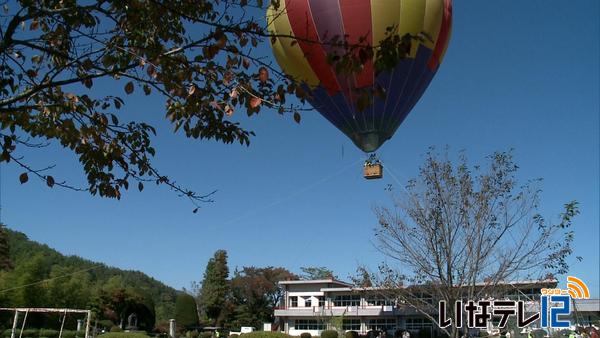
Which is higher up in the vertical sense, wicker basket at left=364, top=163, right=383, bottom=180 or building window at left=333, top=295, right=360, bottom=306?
wicker basket at left=364, top=163, right=383, bottom=180

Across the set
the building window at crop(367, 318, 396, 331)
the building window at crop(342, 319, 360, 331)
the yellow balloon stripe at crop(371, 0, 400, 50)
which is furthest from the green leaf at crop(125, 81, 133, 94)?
the building window at crop(342, 319, 360, 331)

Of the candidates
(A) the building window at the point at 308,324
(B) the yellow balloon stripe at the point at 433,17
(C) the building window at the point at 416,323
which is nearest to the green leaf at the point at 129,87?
(B) the yellow balloon stripe at the point at 433,17

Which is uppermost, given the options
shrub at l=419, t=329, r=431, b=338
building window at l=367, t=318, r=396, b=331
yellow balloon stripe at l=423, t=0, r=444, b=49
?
yellow balloon stripe at l=423, t=0, r=444, b=49

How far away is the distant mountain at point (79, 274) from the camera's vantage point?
161 ft

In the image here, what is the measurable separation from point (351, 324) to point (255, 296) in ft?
53.2

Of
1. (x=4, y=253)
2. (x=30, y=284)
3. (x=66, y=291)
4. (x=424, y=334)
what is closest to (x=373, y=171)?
(x=424, y=334)

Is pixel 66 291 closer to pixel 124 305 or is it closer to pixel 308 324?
pixel 124 305

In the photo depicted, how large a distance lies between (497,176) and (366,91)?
18.2 metres

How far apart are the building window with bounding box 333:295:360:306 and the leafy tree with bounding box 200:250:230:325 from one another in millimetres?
16163

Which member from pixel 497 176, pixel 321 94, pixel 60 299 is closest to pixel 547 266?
pixel 497 176

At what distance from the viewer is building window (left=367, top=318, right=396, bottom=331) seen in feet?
178

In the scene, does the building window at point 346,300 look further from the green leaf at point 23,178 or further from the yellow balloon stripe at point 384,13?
A: the green leaf at point 23,178

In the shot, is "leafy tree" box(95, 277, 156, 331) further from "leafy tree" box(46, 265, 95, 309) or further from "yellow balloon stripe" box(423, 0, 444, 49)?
"yellow balloon stripe" box(423, 0, 444, 49)

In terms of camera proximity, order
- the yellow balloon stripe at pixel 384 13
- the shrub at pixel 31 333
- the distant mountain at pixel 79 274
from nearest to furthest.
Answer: the yellow balloon stripe at pixel 384 13
the shrub at pixel 31 333
the distant mountain at pixel 79 274
